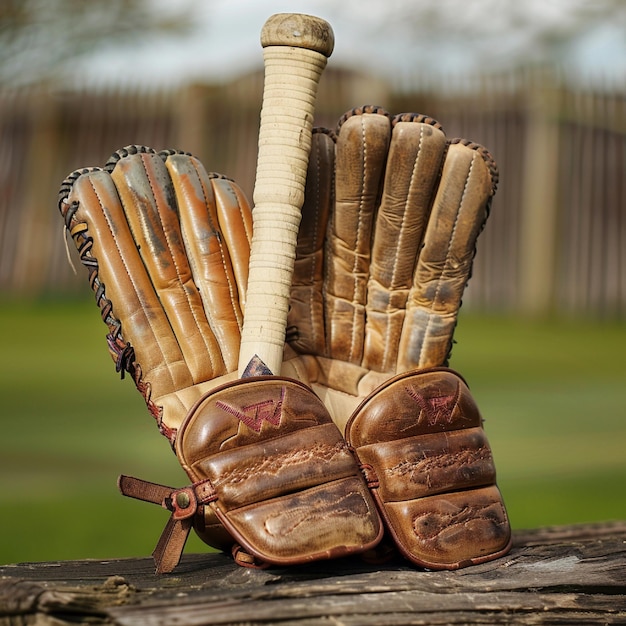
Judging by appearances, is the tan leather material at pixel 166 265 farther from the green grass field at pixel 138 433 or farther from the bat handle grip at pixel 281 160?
the green grass field at pixel 138 433

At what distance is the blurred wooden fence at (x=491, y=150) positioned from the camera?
30.4ft

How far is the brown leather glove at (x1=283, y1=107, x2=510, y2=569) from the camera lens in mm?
2078

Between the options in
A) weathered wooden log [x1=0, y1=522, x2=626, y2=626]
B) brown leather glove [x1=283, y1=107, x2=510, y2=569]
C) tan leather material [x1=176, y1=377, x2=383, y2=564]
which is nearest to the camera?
weathered wooden log [x1=0, y1=522, x2=626, y2=626]

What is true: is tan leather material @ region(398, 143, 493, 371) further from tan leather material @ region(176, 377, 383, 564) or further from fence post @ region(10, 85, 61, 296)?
fence post @ region(10, 85, 61, 296)

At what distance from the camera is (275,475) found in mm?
1814

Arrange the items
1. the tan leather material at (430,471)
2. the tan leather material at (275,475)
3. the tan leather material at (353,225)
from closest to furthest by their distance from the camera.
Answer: the tan leather material at (275,475) < the tan leather material at (430,471) < the tan leather material at (353,225)

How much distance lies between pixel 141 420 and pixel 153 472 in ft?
4.37

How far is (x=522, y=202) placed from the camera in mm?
9297

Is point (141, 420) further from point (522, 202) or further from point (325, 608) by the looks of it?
point (522, 202)

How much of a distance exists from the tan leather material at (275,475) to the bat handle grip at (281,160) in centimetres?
27

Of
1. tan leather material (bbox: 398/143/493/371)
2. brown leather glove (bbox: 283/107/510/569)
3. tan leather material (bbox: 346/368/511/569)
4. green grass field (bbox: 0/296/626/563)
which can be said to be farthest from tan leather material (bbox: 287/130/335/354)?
green grass field (bbox: 0/296/626/563)

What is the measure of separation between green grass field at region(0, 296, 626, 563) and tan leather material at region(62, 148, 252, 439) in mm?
1379

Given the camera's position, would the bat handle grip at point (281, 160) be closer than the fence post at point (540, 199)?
Yes

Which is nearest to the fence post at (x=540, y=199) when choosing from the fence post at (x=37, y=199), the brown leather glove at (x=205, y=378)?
the fence post at (x=37, y=199)
